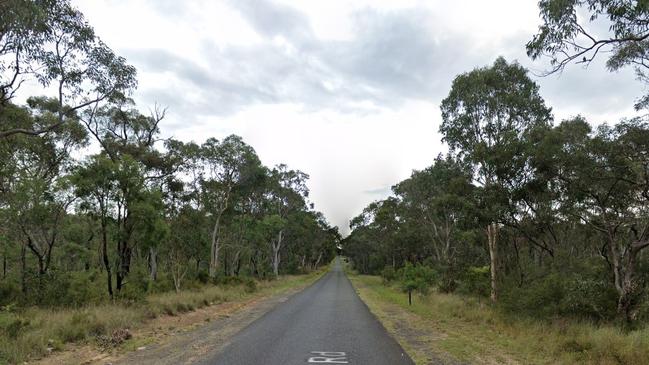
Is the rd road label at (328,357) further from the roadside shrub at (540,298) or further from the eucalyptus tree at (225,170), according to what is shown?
the eucalyptus tree at (225,170)

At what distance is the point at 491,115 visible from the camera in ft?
70.5

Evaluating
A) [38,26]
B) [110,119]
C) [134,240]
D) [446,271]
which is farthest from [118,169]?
[446,271]

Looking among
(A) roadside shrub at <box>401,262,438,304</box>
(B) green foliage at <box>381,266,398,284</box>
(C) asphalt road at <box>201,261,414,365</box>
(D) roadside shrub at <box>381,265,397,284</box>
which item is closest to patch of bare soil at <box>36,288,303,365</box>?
(C) asphalt road at <box>201,261,414,365</box>

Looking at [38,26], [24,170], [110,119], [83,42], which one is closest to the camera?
[38,26]

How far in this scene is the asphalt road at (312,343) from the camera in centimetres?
873

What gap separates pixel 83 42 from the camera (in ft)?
42.4

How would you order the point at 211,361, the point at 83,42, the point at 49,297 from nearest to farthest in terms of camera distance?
1. the point at 211,361
2. the point at 83,42
3. the point at 49,297

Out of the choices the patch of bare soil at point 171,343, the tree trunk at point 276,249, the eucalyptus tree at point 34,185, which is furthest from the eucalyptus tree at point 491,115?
the tree trunk at point 276,249

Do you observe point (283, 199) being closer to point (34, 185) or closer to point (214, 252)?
point (214, 252)

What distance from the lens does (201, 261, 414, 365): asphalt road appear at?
8734mm

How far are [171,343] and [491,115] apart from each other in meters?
17.7

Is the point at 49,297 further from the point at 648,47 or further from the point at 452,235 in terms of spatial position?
the point at 452,235

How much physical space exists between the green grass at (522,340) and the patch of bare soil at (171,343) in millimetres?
4856

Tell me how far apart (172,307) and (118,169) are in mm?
6045
